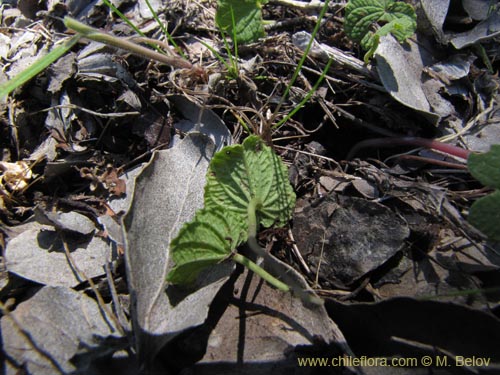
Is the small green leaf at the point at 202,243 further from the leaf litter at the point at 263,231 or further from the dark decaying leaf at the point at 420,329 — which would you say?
the dark decaying leaf at the point at 420,329

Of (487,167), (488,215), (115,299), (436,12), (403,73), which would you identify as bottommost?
(115,299)

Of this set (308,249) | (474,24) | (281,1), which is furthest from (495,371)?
(281,1)

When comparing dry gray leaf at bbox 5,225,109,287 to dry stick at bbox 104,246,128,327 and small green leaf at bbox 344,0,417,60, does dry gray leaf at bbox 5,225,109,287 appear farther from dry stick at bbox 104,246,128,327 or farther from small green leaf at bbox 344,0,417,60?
small green leaf at bbox 344,0,417,60

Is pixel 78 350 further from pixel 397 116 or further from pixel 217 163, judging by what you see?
pixel 397 116

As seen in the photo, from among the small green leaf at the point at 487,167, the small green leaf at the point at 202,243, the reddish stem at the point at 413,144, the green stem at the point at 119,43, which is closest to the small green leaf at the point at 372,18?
the reddish stem at the point at 413,144

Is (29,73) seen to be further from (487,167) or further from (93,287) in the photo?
(487,167)

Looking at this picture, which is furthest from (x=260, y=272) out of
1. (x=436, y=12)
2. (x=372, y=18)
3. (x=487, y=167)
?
(x=436, y=12)
